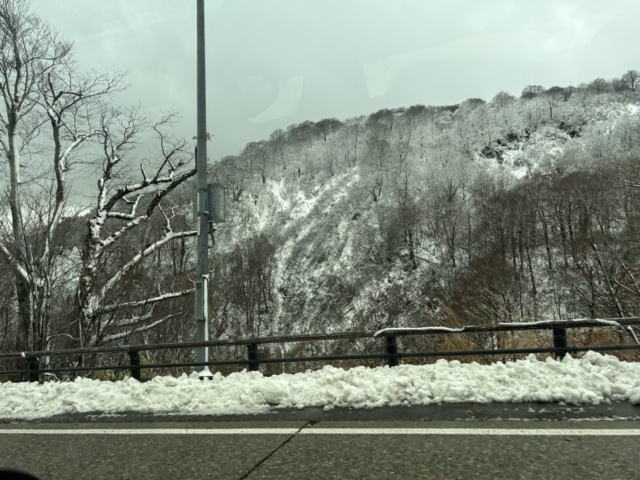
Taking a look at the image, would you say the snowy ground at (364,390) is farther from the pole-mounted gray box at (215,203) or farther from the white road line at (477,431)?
the pole-mounted gray box at (215,203)

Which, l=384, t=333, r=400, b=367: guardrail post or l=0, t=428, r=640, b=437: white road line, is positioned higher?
l=384, t=333, r=400, b=367: guardrail post

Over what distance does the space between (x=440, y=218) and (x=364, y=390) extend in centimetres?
8387

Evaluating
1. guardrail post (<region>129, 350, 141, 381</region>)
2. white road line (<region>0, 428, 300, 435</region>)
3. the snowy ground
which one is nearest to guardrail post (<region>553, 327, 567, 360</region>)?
the snowy ground

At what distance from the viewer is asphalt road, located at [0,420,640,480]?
359 cm

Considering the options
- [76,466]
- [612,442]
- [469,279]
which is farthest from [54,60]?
[469,279]

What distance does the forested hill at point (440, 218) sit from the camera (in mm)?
39250

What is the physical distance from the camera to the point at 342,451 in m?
4.16

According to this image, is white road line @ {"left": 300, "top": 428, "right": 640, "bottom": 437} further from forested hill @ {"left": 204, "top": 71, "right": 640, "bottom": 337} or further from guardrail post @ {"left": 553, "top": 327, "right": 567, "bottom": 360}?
forested hill @ {"left": 204, "top": 71, "right": 640, "bottom": 337}

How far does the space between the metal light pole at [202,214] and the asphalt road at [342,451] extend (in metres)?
3.40

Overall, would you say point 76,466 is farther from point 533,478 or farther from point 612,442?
point 612,442

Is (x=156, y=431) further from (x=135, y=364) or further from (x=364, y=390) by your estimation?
(x=135, y=364)

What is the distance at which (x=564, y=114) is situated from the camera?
5625 inches

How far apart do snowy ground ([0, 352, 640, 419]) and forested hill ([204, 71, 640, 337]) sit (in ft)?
13.8

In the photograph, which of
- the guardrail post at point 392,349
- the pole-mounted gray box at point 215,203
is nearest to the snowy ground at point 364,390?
the guardrail post at point 392,349
